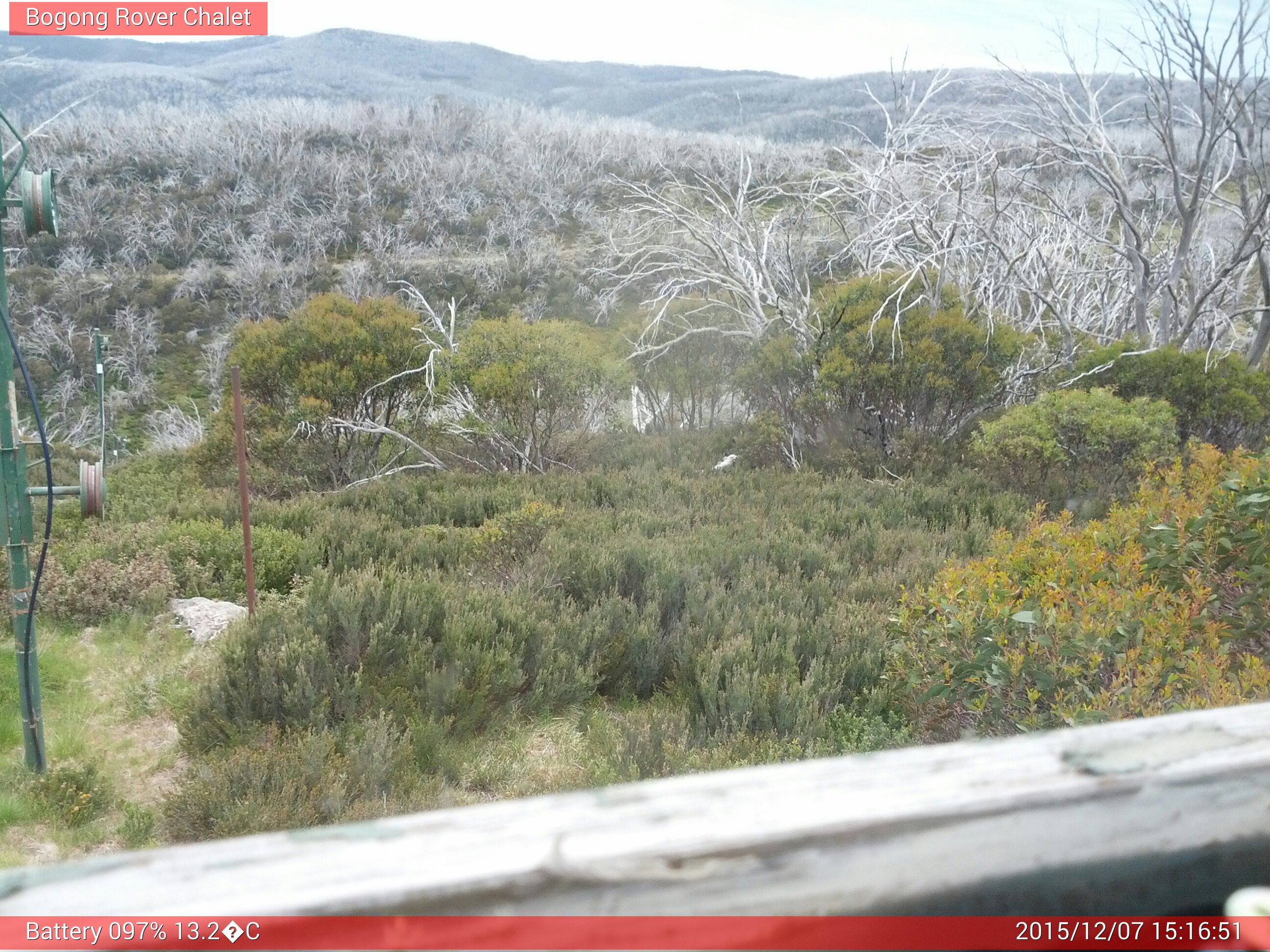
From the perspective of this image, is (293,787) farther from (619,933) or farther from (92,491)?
(619,933)

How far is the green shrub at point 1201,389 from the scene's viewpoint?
8.03 m

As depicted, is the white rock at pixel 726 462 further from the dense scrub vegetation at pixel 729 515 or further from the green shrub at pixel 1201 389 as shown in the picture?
the green shrub at pixel 1201 389

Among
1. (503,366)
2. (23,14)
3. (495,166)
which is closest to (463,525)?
(503,366)

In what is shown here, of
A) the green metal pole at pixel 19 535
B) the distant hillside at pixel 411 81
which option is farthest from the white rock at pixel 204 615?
the distant hillside at pixel 411 81

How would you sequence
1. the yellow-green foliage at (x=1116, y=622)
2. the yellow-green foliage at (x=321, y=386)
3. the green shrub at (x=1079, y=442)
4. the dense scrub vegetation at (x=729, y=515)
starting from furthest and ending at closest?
the yellow-green foliage at (x=321, y=386) → the green shrub at (x=1079, y=442) → the dense scrub vegetation at (x=729, y=515) → the yellow-green foliage at (x=1116, y=622)

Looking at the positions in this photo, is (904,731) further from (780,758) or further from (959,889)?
(959,889)

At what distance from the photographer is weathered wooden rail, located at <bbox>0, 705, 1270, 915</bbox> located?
53cm

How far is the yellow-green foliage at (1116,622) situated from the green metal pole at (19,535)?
3.53 m

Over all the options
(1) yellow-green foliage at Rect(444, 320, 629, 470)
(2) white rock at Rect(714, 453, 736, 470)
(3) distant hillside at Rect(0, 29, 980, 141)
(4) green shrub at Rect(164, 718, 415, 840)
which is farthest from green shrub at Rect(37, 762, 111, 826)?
(3) distant hillside at Rect(0, 29, 980, 141)

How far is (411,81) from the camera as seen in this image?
3866 cm

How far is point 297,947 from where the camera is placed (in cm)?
51

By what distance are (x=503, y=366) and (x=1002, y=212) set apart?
19.3 feet

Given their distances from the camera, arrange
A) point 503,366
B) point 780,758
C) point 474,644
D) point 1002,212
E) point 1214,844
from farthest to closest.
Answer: point 1002,212 → point 503,366 → point 474,644 → point 780,758 → point 1214,844

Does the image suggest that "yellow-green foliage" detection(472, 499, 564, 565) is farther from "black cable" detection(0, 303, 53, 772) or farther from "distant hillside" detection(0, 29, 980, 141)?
"distant hillside" detection(0, 29, 980, 141)
